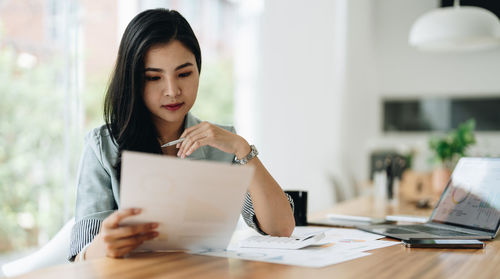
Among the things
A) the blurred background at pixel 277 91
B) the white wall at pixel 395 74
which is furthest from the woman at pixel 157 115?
the white wall at pixel 395 74

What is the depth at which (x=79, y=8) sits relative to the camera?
301cm

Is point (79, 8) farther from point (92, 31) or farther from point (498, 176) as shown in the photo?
point (498, 176)

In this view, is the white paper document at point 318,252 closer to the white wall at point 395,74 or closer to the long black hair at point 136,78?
the long black hair at point 136,78

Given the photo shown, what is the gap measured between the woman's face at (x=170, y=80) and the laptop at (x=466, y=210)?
654 mm

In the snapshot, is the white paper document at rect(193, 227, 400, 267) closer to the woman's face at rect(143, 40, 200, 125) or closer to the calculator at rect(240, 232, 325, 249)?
the calculator at rect(240, 232, 325, 249)

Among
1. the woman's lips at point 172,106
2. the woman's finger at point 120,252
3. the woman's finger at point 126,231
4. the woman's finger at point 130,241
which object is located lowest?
the woman's finger at point 120,252

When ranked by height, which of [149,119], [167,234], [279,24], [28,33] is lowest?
[167,234]

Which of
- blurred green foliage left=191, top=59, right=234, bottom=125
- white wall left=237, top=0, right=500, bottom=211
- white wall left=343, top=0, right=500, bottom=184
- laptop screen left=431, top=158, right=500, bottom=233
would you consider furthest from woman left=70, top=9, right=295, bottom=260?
white wall left=343, top=0, right=500, bottom=184

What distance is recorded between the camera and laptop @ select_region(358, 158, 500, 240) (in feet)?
4.50

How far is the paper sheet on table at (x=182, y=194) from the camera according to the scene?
902 millimetres

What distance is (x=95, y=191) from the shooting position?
130cm

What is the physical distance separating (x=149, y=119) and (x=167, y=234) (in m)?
0.52

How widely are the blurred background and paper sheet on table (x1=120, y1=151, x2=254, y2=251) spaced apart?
194cm

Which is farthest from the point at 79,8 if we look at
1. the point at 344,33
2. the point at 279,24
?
the point at 344,33
